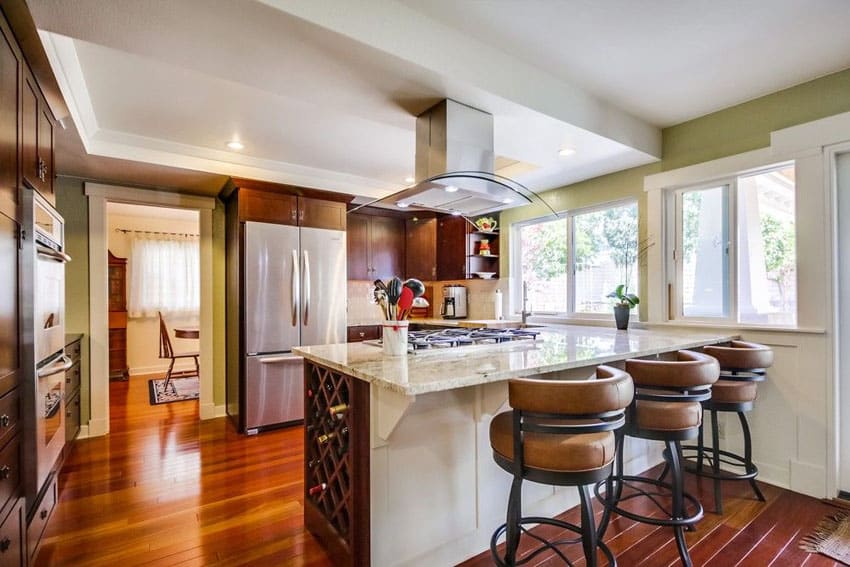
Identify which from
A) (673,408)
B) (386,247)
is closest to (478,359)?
(673,408)

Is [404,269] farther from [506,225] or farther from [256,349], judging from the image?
[256,349]

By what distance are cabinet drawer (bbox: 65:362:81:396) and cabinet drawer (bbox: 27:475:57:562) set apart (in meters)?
1.12

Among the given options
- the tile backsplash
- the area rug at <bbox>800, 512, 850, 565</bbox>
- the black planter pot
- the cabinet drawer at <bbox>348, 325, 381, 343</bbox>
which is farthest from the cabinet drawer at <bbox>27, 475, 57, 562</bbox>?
the black planter pot

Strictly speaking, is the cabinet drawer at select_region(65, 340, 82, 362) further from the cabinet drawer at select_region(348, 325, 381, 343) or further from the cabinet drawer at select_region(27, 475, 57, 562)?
the cabinet drawer at select_region(348, 325, 381, 343)

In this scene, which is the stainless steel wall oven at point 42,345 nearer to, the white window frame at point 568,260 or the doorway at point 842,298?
the white window frame at point 568,260

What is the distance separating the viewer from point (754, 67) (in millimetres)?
2391

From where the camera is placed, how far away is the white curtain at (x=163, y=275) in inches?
241

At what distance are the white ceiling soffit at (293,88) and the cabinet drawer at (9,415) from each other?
138 centimetres

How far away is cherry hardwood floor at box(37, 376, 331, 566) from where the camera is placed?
194cm

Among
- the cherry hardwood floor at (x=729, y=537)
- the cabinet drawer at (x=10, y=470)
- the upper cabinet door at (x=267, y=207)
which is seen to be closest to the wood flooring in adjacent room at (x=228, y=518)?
the cherry hardwood floor at (x=729, y=537)

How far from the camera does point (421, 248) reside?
5145mm

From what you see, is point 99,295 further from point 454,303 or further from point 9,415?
point 454,303

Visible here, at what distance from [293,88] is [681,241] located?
9.70ft

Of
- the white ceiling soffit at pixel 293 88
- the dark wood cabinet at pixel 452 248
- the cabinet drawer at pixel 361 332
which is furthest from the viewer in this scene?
the dark wood cabinet at pixel 452 248
